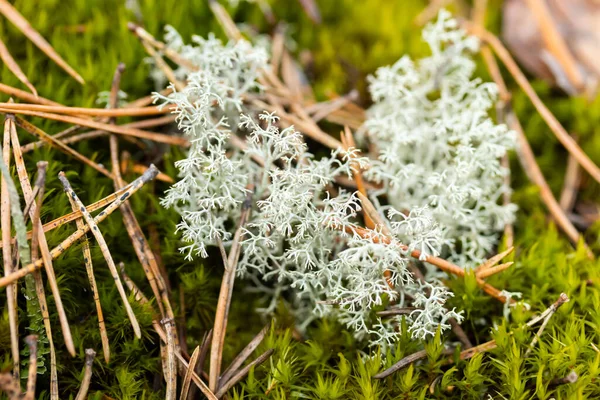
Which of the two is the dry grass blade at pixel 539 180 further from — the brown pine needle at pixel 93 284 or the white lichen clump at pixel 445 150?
the brown pine needle at pixel 93 284

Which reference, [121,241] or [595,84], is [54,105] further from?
[595,84]

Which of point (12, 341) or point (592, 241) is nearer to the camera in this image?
point (12, 341)

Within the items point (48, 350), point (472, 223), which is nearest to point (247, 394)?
point (48, 350)

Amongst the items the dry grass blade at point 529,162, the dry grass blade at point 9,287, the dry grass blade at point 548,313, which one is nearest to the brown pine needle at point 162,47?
the dry grass blade at point 9,287

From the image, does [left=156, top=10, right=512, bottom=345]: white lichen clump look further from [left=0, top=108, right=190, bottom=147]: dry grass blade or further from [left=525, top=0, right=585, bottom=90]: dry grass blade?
[left=525, top=0, right=585, bottom=90]: dry grass blade

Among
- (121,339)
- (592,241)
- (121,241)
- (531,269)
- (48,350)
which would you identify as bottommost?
(592,241)

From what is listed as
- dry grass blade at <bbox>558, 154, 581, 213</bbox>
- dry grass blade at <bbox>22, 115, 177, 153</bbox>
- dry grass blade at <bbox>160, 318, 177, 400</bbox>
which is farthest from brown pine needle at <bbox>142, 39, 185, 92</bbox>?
dry grass blade at <bbox>558, 154, 581, 213</bbox>

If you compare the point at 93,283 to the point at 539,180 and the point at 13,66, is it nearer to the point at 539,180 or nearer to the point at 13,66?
the point at 13,66
